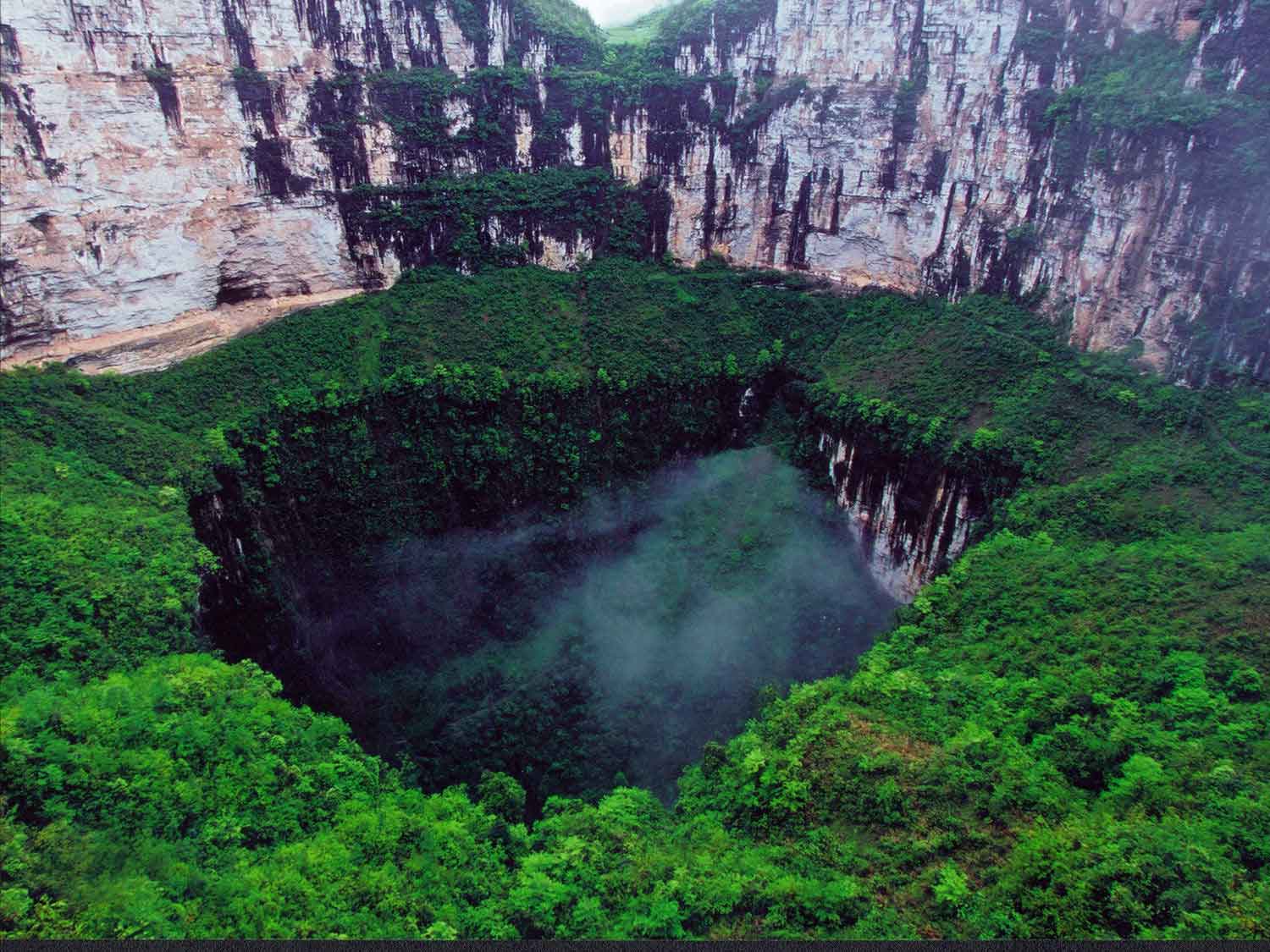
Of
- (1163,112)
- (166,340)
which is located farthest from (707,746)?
(1163,112)

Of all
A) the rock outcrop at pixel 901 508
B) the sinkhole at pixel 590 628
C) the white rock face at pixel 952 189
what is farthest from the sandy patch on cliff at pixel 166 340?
the rock outcrop at pixel 901 508

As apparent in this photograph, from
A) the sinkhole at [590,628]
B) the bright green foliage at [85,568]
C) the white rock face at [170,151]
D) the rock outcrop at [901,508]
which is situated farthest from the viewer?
the rock outcrop at [901,508]

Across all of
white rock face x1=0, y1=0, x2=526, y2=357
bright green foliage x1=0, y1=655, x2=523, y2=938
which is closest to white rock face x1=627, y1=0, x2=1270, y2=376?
white rock face x1=0, y1=0, x2=526, y2=357

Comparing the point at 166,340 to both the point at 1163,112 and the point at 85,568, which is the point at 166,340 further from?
the point at 1163,112

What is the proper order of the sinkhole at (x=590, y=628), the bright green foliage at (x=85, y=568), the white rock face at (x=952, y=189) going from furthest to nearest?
the white rock face at (x=952, y=189) < the sinkhole at (x=590, y=628) < the bright green foliage at (x=85, y=568)

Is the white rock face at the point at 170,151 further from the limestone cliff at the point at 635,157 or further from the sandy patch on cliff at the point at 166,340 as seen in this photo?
the sandy patch on cliff at the point at 166,340

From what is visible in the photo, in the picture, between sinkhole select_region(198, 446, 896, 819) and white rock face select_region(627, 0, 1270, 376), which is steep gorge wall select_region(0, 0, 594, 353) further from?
sinkhole select_region(198, 446, 896, 819)
